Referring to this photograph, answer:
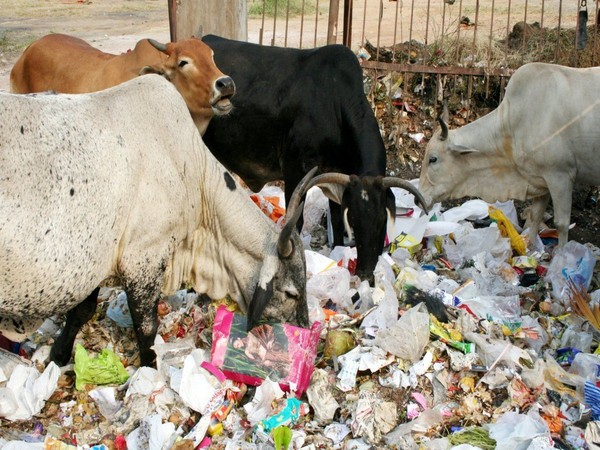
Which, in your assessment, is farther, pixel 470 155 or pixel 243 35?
pixel 243 35

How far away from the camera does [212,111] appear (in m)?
5.80

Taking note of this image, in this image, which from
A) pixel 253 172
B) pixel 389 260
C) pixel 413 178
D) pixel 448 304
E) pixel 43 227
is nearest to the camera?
pixel 43 227

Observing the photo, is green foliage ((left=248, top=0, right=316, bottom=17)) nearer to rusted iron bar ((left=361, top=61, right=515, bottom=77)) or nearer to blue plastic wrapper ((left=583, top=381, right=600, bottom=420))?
rusted iron bar ((left=361, top=61, right=515, bottom=77))

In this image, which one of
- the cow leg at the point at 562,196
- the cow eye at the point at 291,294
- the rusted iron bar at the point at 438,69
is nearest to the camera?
the cow eye at the point at 291,294

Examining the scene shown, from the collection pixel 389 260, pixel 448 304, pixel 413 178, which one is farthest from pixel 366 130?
pixel 413 178

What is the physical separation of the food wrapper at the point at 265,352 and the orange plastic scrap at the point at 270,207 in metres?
2.33

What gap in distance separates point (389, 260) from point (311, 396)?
1.63 m

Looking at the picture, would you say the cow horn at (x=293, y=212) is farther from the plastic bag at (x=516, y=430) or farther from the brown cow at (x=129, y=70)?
the plastic bag at (x=516, y=430)

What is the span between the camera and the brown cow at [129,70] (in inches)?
226

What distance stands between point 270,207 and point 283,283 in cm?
247

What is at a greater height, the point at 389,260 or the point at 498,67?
the point at 498,67

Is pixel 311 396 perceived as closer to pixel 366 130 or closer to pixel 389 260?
pixel 389 260

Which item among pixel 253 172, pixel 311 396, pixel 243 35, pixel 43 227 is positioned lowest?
pixel 311 396

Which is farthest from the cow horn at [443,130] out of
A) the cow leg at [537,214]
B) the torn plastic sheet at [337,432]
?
the torn plastic sheet at [337,432]
